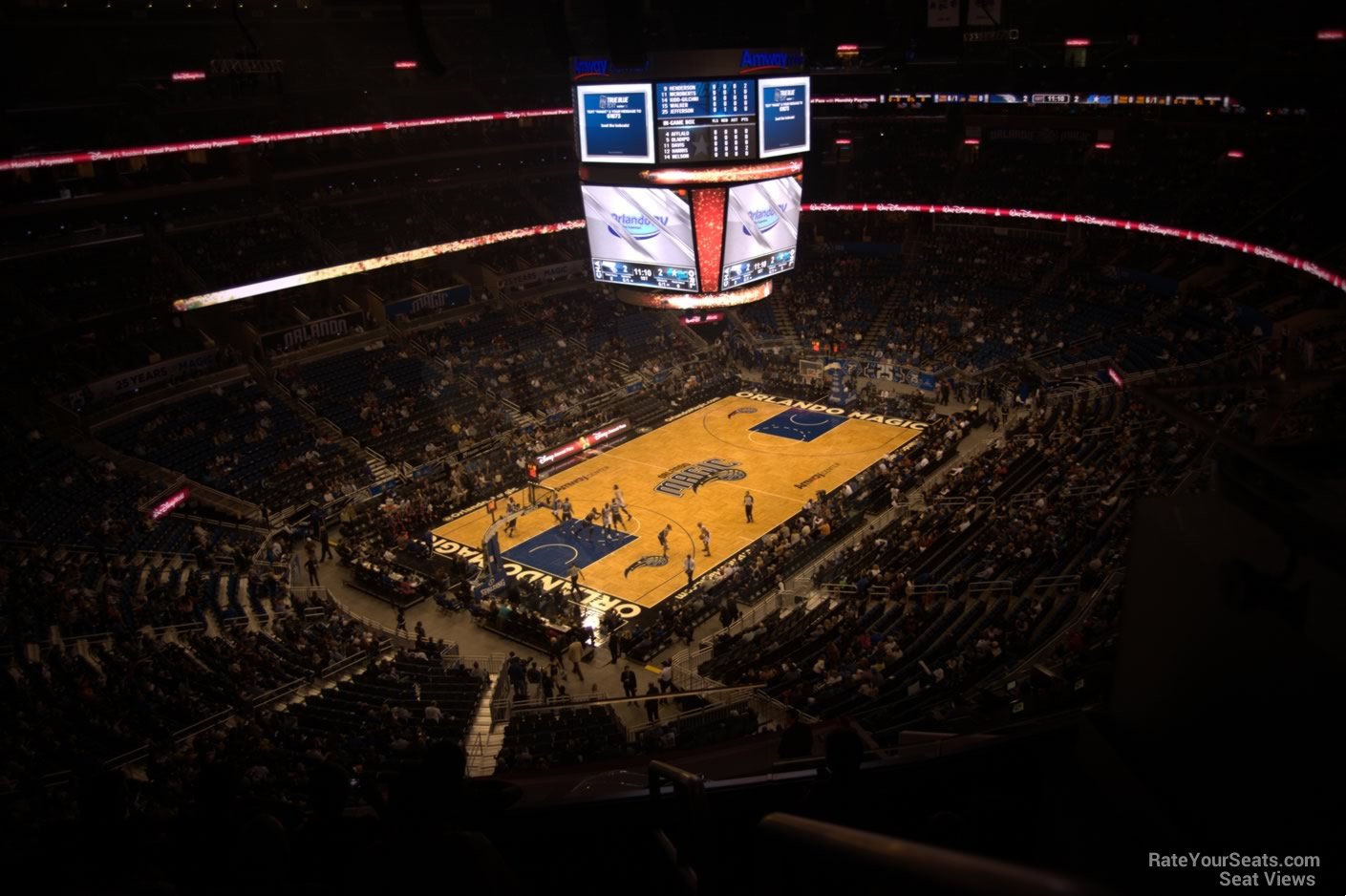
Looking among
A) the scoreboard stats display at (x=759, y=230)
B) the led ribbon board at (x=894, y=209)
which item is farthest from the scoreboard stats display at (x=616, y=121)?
the led ribbon board at (x=894, y=209)

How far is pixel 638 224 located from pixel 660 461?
894 centimetres

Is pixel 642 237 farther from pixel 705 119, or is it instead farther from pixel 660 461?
pixel 660 461

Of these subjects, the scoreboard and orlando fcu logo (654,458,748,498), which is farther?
orlando fcu logo (654,458,748,498)

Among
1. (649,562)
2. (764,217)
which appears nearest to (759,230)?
(764,217)

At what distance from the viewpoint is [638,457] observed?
116ft

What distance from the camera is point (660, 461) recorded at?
114 feet

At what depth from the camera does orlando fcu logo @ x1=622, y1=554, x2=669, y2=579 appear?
2705 centimetres

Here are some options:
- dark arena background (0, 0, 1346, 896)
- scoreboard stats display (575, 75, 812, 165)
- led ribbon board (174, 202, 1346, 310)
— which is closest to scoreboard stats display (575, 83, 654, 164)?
scoreboard stats display (575, 75, 812, 165)

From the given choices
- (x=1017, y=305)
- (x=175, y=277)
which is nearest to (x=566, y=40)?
(x=175, y=277)

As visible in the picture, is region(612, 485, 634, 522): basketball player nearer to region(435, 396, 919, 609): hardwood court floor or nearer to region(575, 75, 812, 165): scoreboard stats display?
region(435, 396, 919, 609): hardwood court floor

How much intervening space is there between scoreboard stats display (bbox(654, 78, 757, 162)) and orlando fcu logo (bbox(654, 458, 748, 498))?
10723 millimetres

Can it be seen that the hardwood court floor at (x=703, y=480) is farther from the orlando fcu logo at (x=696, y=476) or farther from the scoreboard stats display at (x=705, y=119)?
the scoreboard stats display at (x=705, y=119)

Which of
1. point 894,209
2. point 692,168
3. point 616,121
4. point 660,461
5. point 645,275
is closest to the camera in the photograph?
point 692,168

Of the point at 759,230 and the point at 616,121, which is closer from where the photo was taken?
the point at 616,121
